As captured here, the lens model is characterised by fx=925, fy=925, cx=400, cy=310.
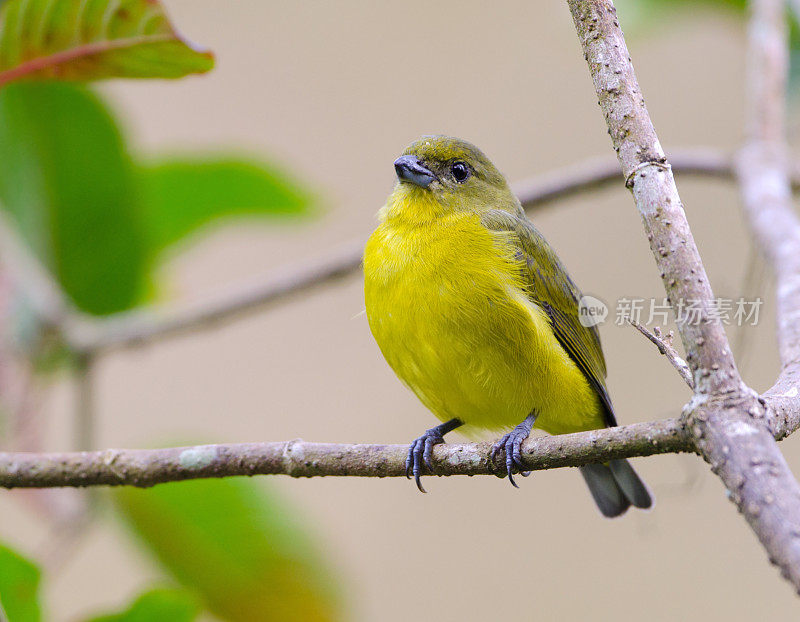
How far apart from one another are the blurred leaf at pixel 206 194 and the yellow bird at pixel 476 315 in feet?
1.64

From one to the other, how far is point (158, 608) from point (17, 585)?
26cm

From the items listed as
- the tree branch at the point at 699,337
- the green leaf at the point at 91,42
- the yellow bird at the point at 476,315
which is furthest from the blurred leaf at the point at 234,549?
the tree branch at the point at 699,337

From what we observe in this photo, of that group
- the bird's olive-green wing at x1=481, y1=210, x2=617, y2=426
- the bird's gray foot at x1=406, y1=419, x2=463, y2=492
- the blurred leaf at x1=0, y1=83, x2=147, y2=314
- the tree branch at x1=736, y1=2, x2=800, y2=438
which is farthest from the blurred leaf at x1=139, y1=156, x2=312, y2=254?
the tree branch at x1=736, y1=2, x2=800, y2=438

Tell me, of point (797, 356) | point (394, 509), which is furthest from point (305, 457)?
point (394, 509)

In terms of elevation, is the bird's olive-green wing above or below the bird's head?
below

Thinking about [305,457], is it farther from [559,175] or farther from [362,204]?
[362,204]

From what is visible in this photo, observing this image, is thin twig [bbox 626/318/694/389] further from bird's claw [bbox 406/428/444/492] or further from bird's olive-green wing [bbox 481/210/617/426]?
bird's olive-green wing [bbox 481/210/617/426]

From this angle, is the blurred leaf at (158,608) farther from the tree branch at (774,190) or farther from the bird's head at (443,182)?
the bird's head at (443,182)

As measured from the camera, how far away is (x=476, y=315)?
2275 mm

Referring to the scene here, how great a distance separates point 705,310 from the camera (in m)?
1.25

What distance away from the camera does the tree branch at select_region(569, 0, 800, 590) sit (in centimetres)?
106

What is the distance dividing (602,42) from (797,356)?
30.4 inches

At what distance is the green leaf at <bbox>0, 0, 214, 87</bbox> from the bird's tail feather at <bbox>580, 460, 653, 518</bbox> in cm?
162

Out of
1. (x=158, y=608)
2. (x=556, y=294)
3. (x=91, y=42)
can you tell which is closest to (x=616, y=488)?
(x=556, y=294)
